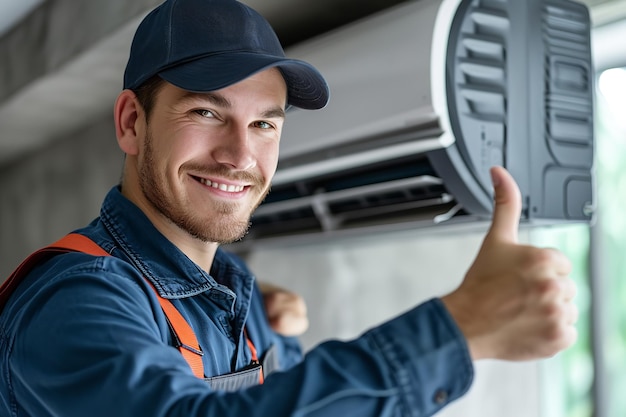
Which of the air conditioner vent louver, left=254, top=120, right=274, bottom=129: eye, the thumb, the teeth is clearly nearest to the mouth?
the teeth

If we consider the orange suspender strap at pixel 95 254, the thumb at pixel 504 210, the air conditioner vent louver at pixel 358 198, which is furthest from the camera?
the air conditioner vent louver at pixel 358 198

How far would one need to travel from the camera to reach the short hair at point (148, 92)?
3.55 feet

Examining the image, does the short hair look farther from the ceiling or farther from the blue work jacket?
the ceiling

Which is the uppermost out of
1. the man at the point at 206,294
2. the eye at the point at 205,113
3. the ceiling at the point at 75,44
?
the ceiling at the point at 75,44

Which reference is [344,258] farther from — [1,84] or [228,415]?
[228,415]

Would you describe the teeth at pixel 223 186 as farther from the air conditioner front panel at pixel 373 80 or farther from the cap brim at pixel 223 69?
the air conditioner front panel at pixel 373 80

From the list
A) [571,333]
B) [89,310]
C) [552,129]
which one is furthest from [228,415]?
[552,129]

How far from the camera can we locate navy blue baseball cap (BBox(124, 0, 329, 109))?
982mm

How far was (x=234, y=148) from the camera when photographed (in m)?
1.07

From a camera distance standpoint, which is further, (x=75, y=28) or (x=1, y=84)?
(x=1, y=84)

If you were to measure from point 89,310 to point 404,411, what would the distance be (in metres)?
0.35

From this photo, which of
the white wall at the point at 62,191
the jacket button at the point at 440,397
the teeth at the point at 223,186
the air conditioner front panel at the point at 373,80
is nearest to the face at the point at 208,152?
the teeth at the point at 223,186

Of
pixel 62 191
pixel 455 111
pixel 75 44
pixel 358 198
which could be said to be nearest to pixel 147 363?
pixel 455 111

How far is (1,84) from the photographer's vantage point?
263 centimetres
